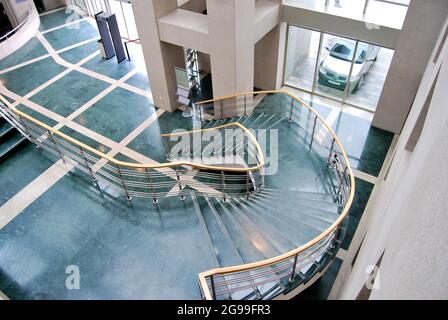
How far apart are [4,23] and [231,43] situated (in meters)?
11.3

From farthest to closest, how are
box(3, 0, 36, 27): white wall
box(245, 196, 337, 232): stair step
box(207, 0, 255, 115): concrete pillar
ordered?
box(3, 0, 36, 27): white wall < box(207, 0, 255, 115): concrete pillar < box(245, 196, 337, 232): stair step

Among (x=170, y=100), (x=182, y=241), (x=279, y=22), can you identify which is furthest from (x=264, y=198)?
(x=279, y=22)

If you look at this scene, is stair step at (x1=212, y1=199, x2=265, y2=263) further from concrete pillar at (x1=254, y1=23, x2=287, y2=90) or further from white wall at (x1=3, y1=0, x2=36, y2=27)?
white wall at (x1=3, y1=0, x2=36, y2=27)

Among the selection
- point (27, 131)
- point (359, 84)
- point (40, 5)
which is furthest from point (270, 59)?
point (40, 5)

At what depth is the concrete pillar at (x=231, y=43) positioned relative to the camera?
27.2ft

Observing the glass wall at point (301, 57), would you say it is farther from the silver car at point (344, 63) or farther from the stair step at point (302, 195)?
the stair step at point (302, 195)

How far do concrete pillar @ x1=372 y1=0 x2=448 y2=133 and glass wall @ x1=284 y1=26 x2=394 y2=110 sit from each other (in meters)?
1.24

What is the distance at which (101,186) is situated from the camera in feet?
26.8

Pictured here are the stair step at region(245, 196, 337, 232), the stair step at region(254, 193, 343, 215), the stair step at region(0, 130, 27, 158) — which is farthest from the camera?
the stair step at region(0, 130, 27, 158)

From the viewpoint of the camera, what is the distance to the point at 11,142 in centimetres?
946

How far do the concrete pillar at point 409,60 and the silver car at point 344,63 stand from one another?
156 cm

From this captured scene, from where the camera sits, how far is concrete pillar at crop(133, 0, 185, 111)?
9422 millimetres

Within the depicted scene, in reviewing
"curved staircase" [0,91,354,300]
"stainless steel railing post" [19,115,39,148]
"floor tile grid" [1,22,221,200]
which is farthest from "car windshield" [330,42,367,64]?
"stainless steel railing post" [19,115,39,148]
